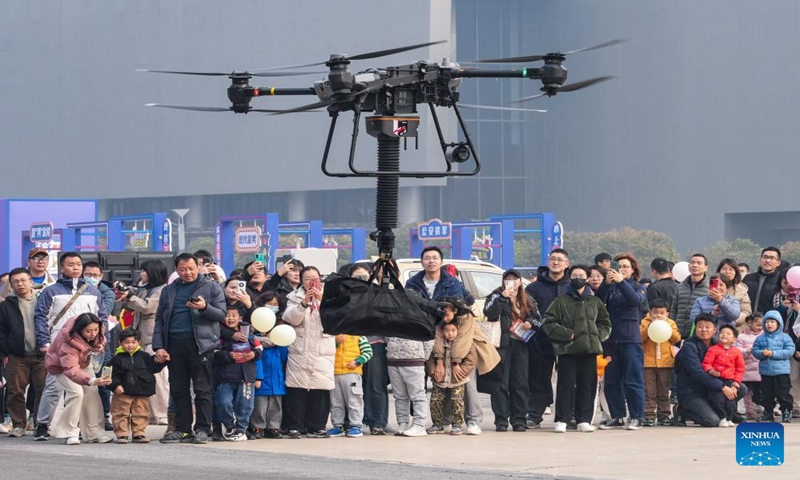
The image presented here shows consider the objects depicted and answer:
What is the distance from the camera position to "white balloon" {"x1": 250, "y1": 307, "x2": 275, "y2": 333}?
16453 millimetres

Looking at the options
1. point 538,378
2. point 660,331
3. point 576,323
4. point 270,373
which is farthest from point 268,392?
point 660,331

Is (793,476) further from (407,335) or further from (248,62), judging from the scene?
(248,62)

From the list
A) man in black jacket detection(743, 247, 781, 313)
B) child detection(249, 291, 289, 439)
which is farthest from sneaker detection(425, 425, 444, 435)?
man in black jacket detection(743, 247, 781, 313)

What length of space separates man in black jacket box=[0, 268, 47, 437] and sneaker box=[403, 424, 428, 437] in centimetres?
395

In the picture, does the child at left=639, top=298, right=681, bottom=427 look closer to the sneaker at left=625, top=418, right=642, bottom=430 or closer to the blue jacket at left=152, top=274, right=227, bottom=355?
the sneaker at left=625, top=418, right=642, bottom=430

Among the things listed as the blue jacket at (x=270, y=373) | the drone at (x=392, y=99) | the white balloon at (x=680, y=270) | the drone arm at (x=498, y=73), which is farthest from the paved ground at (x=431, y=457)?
the white balloon at (x=680, y=270)

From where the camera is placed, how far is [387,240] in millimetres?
11375

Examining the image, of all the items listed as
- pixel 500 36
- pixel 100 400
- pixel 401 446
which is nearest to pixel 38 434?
pixel 100 400

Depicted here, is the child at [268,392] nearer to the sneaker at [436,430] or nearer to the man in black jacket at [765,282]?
the sneaker at [436,430]

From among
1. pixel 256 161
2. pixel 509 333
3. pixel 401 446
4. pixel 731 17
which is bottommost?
pixel 401 446

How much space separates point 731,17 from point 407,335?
2358 inches

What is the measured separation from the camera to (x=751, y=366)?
1859 centimetres

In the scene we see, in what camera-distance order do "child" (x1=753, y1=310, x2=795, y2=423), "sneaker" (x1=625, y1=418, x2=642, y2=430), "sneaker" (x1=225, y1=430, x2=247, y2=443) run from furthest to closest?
"child" (x1=753, y1=310, x2=795, y2=423) < "sneaker" (x1=625, y1=418, x2=642, y2=430) < "sneaker" (x1=225, y1=430, x2=247, y2=443)

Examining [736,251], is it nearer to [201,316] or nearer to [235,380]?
[235,380]
